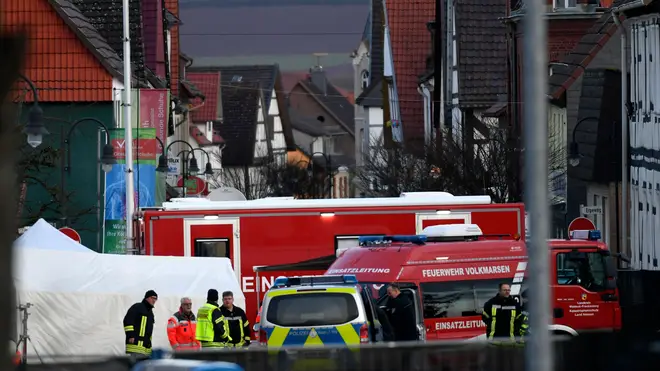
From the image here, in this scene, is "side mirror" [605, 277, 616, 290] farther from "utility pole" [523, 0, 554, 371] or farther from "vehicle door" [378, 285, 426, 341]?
"utility pole" [523, 0, 554, 371]

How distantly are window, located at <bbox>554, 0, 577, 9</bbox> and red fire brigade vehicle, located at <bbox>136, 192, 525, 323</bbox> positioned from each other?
1959 cm

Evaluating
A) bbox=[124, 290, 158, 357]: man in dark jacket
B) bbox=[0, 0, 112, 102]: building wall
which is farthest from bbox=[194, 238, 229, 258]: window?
bbox=[0, 0, 112, 102]: building wall

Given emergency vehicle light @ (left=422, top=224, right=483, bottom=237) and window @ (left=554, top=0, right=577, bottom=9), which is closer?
emergency vehicle light @ (left=422, top=224, right=483, bottom=237)

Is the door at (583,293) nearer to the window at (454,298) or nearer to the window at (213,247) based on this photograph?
the window at (454,298)

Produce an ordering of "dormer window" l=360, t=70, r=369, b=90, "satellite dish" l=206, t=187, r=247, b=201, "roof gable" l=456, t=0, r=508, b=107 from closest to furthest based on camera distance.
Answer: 1. "satellite dish" l=206, t=187, r=247, b=201
2. "roof gable" l=456, t=0, r=508, b=107
3. "dormer window" l=360, t=70, r=369, b=90

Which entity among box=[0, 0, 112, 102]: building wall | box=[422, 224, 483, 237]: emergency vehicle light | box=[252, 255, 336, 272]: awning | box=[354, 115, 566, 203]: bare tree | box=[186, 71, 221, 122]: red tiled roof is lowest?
box=[252, 255, 336, 272]: awning

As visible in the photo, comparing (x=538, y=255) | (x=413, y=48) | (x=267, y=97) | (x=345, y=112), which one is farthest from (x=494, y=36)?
(x=345, y=112)

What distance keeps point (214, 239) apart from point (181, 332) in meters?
6.28

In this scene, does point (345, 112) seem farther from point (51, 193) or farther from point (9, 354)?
point (9, 354)

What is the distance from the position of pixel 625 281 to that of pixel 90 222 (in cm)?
1697

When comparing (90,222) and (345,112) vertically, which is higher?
(345,112)

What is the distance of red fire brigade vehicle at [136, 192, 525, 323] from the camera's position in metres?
26.0

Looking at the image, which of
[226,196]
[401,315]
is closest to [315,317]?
[401,315]

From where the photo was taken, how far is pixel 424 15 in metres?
68.9
